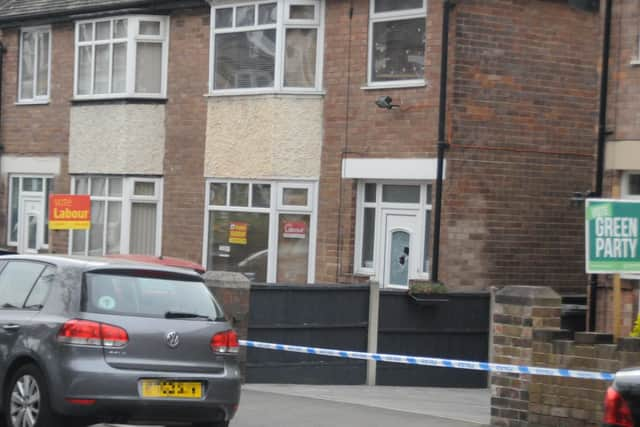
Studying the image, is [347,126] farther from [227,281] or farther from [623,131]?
[227,281]

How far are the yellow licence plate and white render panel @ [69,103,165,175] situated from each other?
14.4m


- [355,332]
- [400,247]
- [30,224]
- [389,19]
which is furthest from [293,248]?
[30,224]

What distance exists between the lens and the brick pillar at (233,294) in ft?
51.0

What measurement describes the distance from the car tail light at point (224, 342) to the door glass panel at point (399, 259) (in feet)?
33.3

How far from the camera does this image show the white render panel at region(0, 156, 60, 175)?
85.9ft

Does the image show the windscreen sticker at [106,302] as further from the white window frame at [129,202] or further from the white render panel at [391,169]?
the white window frame at [129,202]

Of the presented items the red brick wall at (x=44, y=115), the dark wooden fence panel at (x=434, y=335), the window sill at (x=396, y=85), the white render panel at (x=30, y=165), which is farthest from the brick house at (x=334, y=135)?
the dark wooden fence panel at (x=434, y=335)

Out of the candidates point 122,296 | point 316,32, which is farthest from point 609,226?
point 316,32

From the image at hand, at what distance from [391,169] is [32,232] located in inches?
401

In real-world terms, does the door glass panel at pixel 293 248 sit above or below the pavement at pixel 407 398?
above

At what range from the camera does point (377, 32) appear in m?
20.6

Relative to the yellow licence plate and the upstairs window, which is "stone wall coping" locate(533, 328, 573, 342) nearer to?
the yellow licence plate

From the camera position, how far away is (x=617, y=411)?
23.6ft

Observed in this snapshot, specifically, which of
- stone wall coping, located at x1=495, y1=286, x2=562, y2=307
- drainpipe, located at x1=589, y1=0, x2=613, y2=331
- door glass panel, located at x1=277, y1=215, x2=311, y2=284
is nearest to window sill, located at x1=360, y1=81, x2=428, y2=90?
door glass panel, located at x1=277, y1=215, x2=311, y2=284
